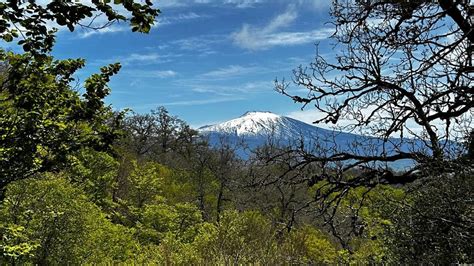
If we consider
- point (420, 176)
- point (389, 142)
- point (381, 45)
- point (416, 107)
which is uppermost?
point (381, 45)

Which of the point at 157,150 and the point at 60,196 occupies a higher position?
the point at 157,150

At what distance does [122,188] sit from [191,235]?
9.77m

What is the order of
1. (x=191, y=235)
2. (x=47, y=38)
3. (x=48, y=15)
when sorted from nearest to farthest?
(x=48, y=15), (x=47, y=38), (x=191, y=235)

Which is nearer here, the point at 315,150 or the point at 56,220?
the point at 315,150

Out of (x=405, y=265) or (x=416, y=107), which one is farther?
(x=405, y=265)

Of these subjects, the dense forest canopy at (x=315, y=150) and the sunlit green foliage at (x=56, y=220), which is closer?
the dense forest canopy at (x=315, y=150)

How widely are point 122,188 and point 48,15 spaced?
107ft

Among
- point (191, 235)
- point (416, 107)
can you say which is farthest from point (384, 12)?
point (191, 235)

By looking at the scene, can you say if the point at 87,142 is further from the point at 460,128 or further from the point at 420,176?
the point at 460,128

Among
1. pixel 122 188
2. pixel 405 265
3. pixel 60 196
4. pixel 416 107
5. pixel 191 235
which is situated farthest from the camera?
pixel 122 188

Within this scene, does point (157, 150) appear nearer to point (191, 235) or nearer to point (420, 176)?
point (191, 235)

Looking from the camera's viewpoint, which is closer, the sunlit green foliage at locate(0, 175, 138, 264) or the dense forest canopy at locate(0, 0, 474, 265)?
the dense forest canopy at locate(0, 0, 474, 265)

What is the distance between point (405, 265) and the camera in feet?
20.9

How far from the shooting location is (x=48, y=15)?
1984 millimetres
